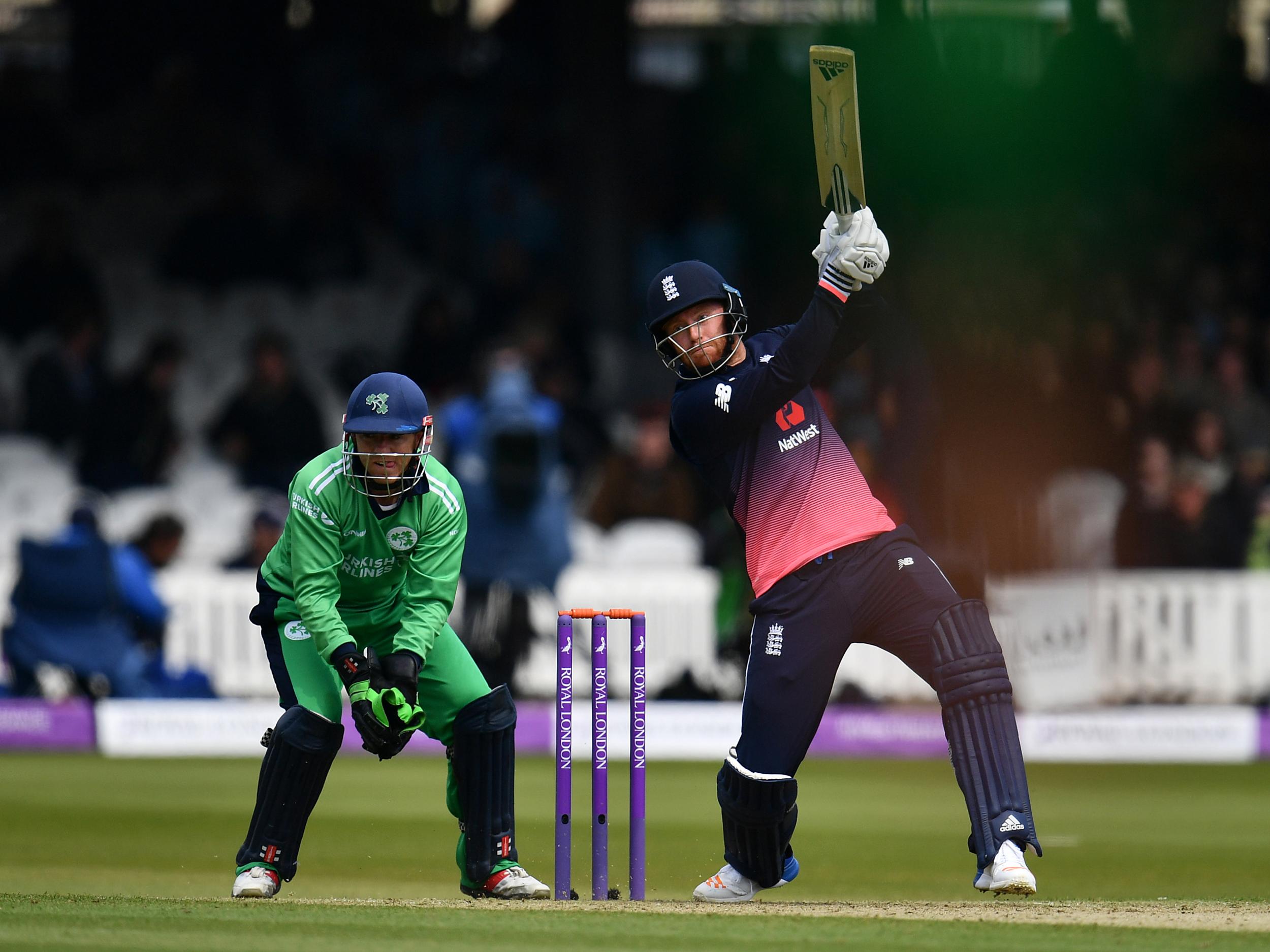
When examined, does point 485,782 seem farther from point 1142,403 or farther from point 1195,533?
point 1142,403

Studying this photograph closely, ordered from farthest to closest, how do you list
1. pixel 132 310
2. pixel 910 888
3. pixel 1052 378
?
pixel 132 310 → pixel 1052 378 → pixel 910 888

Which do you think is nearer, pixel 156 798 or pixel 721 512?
pixel 156 798

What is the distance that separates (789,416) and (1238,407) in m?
7.90

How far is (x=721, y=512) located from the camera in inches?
419

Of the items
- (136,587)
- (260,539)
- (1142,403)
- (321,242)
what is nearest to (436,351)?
(321,242)

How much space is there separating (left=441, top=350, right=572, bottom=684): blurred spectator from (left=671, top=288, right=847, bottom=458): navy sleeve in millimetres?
5112

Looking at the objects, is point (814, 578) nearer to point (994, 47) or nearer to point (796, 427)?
point (796, 427)

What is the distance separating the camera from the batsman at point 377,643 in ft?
15.8

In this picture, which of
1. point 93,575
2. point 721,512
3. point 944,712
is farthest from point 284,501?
point 944,712

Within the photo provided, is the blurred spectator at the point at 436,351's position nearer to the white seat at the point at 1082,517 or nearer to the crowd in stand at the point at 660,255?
the crowd in stand at the point at 660,255

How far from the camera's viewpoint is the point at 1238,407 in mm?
12125

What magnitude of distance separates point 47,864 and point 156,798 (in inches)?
69.5

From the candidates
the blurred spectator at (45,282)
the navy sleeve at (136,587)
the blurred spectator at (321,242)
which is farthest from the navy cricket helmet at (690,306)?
the blurred spectator at (321,242)

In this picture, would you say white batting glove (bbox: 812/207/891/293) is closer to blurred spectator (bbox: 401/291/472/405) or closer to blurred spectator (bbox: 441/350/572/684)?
blurred spectator (bbox: 441/350/572/684)
